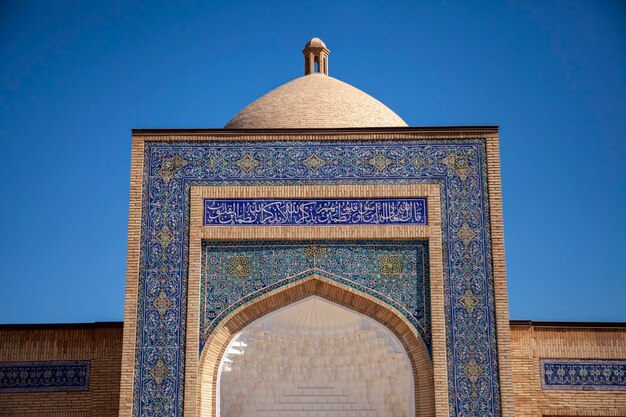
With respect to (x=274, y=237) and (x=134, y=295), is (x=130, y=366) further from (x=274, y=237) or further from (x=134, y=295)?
(x=274, y=237)

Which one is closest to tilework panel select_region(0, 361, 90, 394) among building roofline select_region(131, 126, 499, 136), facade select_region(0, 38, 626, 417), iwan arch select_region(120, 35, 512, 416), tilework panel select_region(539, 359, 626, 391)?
facade select_region(0, 38, 626, 417)

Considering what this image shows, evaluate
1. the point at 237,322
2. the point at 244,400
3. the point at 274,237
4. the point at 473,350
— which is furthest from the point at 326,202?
the point at 244,400

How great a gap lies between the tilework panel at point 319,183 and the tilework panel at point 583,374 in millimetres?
1113

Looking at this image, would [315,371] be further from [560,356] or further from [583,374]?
[583,374]

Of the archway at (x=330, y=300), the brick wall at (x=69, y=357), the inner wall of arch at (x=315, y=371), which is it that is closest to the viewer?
the archway at (x=330, y=300)

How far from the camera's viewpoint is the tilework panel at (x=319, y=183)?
325 inches

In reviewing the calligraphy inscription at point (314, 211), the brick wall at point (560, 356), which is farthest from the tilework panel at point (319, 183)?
the brick wall at point (560, 356)

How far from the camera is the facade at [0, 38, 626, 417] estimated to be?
27.3 feet

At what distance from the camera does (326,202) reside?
8688mm

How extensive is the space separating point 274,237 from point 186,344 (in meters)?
1.30

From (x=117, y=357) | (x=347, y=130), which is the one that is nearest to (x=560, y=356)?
(x=347, y=130)

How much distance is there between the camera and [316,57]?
465 inches

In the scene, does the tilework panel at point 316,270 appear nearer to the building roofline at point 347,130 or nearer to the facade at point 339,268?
the facade at point 339,268

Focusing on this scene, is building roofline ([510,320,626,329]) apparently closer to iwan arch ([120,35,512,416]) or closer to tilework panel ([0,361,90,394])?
iwan arch ([120,35,512,416])
